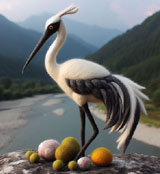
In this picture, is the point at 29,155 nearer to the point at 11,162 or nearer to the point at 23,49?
the point at 11,162

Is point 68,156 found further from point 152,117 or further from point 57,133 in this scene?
point 152,117

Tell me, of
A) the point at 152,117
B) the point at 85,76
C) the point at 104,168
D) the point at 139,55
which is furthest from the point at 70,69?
the point at 139,55

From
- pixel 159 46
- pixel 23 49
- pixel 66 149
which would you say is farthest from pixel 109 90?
pixel 23 49

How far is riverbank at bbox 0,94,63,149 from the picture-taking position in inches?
583

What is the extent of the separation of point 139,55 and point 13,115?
24135 millimetres

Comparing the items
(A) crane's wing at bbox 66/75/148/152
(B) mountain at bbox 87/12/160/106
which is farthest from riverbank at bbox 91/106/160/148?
(A) crane's wing at bbox 66/75/148/152

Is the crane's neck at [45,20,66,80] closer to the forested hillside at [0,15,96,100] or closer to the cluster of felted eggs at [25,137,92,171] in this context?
the forested hillside at [0,15,96,100]

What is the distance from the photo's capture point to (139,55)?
3759 cm

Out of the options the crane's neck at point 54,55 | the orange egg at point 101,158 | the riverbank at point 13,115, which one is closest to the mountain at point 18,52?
the riverbank at point 13,115

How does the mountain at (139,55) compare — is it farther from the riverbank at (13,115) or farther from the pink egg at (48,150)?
the pink egg at (48,150)

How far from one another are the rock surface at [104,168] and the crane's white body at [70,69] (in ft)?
3.36

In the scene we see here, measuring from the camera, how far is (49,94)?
31781 mm

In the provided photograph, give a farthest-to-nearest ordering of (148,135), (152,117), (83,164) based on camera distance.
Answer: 1. (152,117)
2. (148,135)
3. (83,164)

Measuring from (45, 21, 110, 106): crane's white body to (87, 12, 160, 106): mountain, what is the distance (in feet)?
40.2
